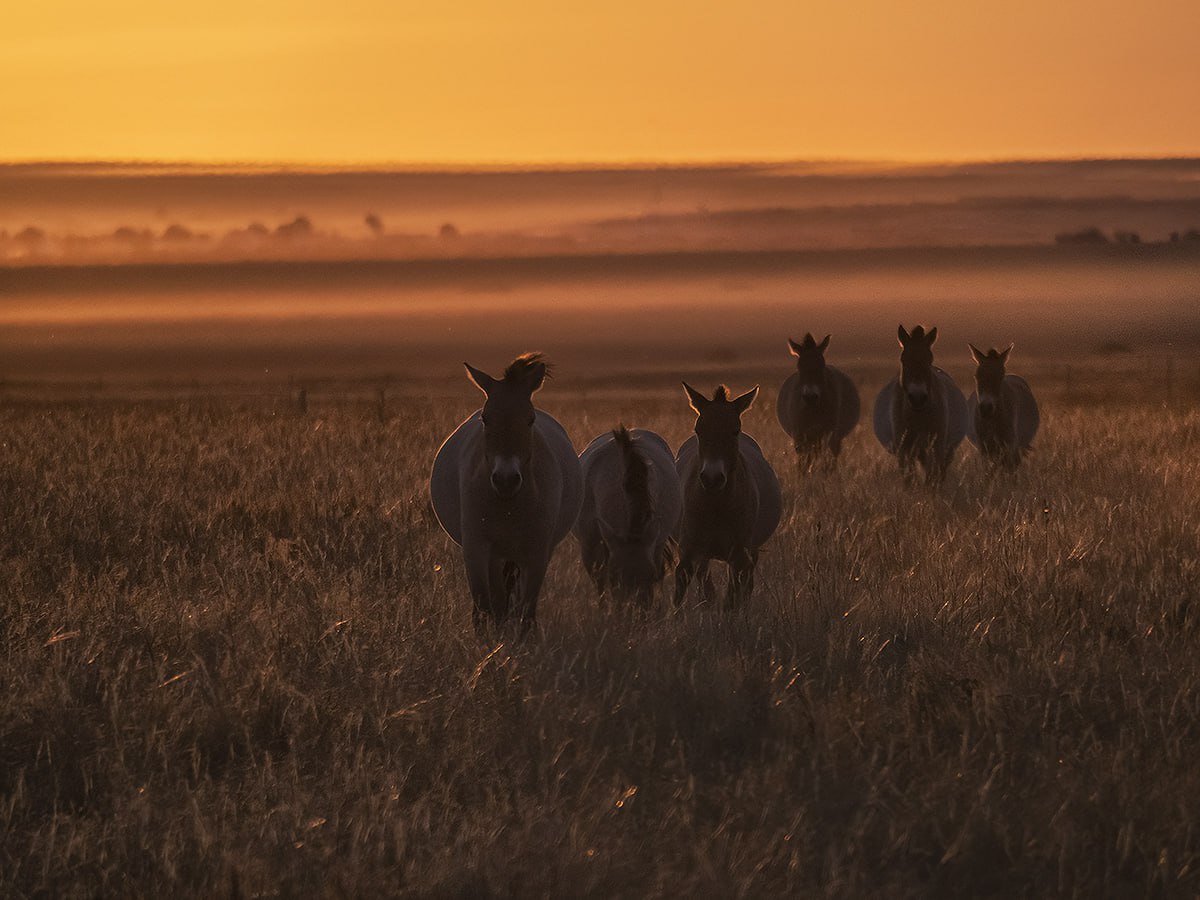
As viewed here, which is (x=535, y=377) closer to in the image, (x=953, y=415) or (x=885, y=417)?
(x=953, y=415)

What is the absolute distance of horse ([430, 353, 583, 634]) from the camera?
320 inches

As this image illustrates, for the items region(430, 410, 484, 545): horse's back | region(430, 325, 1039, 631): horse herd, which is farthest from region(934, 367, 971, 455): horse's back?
region(430, 410, 484, 545): horse's back

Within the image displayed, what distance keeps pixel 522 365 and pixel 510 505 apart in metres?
0.85

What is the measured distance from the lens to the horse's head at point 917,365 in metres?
16.1

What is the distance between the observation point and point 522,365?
8383 millimetres

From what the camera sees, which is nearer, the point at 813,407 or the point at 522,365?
the point at 522,365

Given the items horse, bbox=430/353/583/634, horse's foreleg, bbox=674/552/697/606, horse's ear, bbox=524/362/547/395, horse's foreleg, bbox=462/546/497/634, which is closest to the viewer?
horse, bbox=430/353/583/634

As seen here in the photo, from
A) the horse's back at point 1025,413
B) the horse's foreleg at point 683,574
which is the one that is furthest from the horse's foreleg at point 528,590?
the horse's back at point 1025,413

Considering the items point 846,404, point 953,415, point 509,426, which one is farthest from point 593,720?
point 846,404

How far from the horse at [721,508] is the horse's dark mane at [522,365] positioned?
120 centimetres

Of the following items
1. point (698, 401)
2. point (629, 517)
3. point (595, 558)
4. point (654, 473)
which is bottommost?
point (595, 558)

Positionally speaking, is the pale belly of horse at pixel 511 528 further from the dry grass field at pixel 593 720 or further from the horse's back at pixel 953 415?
the horse's back at pixel 953 415

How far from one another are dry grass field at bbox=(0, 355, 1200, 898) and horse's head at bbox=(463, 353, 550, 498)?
37.6 inches

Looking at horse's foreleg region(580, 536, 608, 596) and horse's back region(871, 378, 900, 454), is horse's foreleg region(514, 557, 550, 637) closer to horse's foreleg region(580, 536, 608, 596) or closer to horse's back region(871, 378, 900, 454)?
horse's foreleg region(580, 536, 608, 596)
